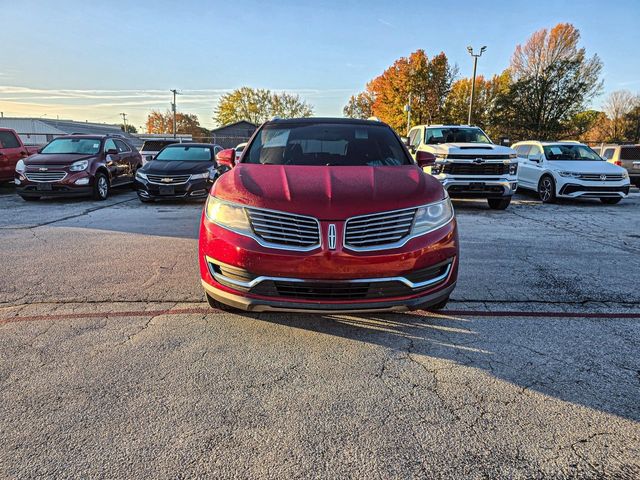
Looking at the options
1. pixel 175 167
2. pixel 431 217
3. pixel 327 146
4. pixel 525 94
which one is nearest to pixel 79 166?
pixel 175 167

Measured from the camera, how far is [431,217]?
317 centimetres

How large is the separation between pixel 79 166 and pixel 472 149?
9.59 meters

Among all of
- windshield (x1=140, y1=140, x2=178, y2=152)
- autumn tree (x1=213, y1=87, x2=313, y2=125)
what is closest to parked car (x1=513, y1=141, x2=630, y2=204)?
windshield (x1=140, y1=140, x2=178, y2=152)

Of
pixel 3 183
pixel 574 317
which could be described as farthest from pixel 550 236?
pixel 3 183

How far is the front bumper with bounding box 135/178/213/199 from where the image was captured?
1041cm

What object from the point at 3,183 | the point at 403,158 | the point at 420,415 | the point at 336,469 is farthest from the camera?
the point at 3,183

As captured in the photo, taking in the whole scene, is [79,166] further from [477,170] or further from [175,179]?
[477,170]

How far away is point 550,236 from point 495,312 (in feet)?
13.5

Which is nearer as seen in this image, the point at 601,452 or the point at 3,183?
the point at 601,452

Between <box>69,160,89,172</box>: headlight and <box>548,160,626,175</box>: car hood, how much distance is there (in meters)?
12.3

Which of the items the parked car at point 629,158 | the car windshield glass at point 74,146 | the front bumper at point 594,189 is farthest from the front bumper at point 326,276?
the parked car at point 629,158

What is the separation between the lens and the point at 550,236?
7117mm

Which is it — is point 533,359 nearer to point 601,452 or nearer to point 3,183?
point 601,452

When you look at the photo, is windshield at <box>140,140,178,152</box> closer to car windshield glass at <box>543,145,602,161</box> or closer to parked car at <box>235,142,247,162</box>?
parked car at <box>235,142,247,162</box>
